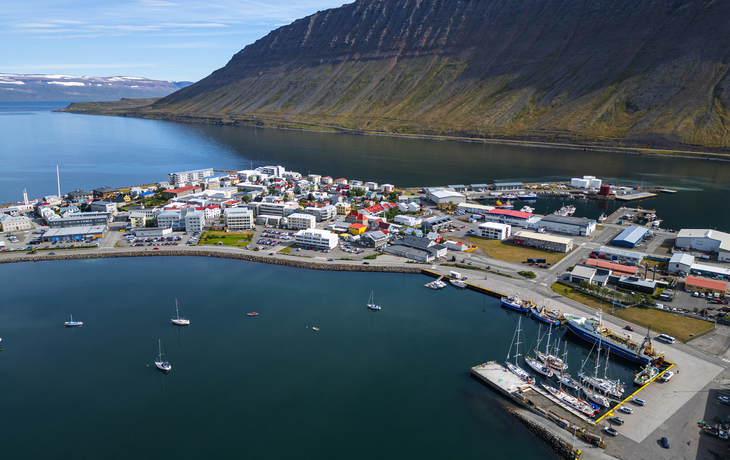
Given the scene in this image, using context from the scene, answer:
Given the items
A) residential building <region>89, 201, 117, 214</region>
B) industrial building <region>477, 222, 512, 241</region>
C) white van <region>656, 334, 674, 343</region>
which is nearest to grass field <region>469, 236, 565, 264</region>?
industrial building <region>477, 222, 512, 241</region>

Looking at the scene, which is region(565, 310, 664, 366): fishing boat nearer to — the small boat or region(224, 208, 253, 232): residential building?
the small boat

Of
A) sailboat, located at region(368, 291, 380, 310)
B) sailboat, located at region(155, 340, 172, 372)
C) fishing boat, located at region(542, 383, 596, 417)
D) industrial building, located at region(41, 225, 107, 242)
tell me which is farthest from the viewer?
industrial building, located at region(41, 225, 107, 242)

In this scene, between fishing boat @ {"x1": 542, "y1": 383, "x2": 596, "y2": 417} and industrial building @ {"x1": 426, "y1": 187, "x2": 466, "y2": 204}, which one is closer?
fishing boat @ {"x1": 542, "y1": 383, "x2": 596, "y2": 417}

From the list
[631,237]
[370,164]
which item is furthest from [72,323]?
[370,164]

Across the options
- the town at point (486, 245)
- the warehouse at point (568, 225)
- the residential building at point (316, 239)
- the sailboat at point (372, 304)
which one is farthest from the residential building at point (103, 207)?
the warehouse at point (568, 225)

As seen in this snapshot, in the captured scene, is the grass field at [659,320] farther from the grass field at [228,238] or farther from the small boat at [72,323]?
the small boat at [72,323]

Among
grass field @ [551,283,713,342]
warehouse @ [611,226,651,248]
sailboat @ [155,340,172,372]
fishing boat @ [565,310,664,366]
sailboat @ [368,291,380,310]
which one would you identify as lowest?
sailboat @ [155,340,172,372]

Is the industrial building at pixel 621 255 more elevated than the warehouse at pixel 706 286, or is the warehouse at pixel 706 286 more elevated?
the industrial building at pixel 621 255
